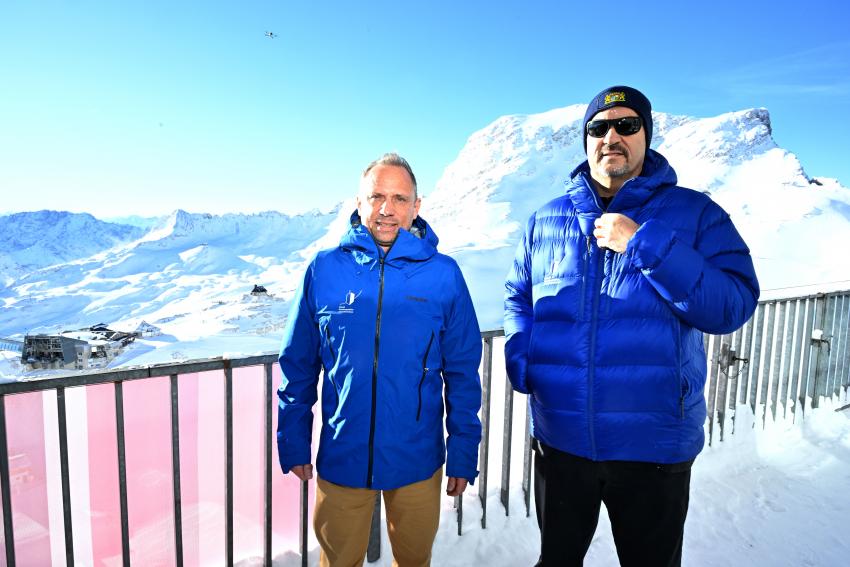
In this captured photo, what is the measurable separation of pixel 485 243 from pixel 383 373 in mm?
85216

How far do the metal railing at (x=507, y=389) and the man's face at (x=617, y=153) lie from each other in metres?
1.40

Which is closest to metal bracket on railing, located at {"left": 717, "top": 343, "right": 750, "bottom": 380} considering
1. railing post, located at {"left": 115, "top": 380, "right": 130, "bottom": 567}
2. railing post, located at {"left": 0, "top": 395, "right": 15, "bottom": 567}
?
railing post, located at {"left": 115, "top": 380, "right": 130, "bottom": 567}

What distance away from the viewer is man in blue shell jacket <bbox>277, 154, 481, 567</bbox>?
1.70m

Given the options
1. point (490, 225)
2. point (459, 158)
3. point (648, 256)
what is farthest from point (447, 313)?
point (459, 158)

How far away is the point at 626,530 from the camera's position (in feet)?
5.53

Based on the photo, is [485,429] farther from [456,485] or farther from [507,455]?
[456,485]

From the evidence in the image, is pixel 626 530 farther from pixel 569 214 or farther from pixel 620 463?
pixel 569 214

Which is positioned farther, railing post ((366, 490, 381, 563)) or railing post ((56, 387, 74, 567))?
railing post ((366, 490, 381, 563))

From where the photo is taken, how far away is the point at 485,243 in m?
85.8

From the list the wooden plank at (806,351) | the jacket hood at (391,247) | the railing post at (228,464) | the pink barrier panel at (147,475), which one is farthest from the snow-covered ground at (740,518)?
the jacket hood at (391,247)

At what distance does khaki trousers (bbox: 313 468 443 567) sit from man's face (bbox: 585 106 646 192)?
1.34 metres

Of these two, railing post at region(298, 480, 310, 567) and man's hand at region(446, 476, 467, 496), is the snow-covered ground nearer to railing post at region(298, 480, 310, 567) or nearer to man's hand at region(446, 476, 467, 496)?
railing post at region(298, 480, 310, 567)

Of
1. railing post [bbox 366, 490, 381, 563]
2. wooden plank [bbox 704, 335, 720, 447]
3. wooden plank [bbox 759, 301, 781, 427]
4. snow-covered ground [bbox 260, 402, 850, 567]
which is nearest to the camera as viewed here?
railing post [bbox 366, 490, 381, 563]

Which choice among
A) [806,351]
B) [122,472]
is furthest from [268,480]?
[806,351]
